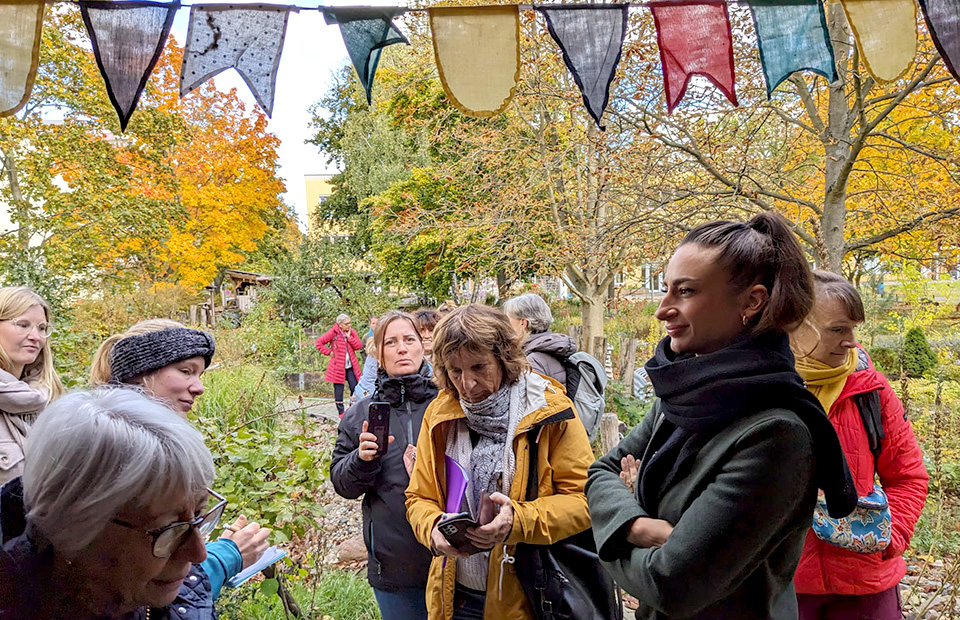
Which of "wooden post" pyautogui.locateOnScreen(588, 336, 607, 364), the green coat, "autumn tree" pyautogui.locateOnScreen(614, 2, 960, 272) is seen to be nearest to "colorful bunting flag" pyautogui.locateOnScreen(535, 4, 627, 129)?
the green coat

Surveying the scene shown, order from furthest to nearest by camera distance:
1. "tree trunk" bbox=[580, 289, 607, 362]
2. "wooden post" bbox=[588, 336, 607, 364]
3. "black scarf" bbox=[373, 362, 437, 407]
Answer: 1. "tree trunk" bbox=[580, 289, 607, 362]
2. "wooden post" bbox=[588, 336, 607, 364]
3. "black scarf" bbox=[373, 362, 437, 407]

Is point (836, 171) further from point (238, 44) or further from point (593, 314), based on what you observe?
point (593, 314)

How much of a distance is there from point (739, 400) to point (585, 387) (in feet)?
6.66

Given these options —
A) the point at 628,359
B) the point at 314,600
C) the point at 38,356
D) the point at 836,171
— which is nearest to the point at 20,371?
the point at 38,356

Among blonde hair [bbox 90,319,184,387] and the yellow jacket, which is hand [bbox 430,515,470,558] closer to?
the yellow jacket

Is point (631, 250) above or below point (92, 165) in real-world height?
below

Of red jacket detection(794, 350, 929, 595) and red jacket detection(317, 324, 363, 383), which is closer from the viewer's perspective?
red jacket detection(794, 350, 929, 595)

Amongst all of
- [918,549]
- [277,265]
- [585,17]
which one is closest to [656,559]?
[585,17]

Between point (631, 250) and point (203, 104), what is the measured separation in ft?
Result: 43.5

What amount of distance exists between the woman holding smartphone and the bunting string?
1.29m

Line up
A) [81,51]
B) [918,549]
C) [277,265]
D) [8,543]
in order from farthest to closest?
[277,265] → [81,51] → [918,549] → [8,543]

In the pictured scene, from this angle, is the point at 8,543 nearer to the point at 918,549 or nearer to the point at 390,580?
the point at 390,580

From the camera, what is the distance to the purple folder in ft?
5.85

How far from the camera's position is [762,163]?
6.25 m
